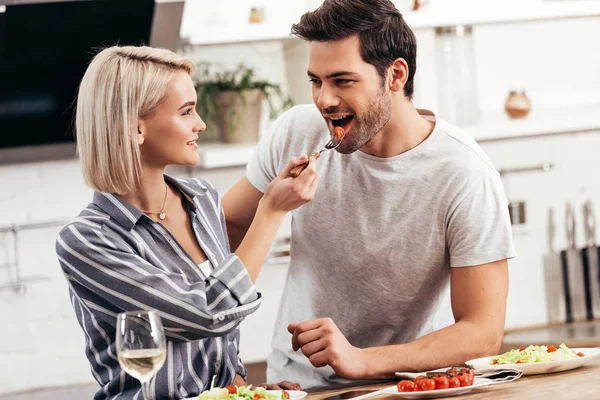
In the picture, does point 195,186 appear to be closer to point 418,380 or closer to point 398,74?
point 398,74

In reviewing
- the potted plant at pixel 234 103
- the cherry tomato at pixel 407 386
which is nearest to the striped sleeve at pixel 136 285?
the cherry tomato at pixel 407 386

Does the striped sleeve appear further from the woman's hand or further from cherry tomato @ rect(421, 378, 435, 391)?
cherry tomato @ rect(421, 378, 435, 391)

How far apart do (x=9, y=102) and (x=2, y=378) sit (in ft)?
3.63

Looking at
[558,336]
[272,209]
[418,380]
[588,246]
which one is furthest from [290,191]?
[588,246]

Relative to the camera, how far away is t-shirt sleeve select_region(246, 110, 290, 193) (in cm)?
234

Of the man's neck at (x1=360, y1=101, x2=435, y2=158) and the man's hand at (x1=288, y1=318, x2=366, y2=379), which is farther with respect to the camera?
the man's neck at (x1=360, y1=101, x2=435, y2=158)

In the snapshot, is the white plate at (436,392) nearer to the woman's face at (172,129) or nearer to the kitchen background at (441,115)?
the woman's face at (172,129)

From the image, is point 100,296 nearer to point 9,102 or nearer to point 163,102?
point 163,102

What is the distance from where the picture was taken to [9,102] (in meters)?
3.52

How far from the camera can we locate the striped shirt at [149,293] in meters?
1.73

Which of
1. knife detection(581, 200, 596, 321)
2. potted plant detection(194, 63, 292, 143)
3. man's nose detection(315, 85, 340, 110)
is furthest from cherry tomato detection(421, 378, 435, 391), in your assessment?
knife detection(581, 200, 596, 321)

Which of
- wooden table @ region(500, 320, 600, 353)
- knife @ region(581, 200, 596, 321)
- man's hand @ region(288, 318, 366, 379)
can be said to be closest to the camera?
man's hand @ region(288, 318, 366, 379)

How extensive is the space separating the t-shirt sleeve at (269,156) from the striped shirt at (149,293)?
513mm

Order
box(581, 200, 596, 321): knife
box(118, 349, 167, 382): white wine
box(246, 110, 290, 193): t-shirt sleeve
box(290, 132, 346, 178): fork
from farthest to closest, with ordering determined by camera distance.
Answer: box(581, 200, 596, 321): knife
box(246, 110, 290, 193): t-shirt sleeve
box(290, 132, 346, 178): fork
box(118, 349, 167, 382): white wine
